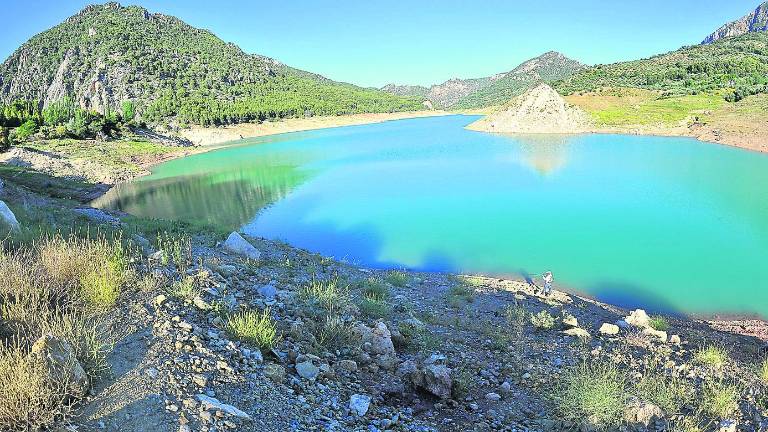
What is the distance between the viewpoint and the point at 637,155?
145 ft

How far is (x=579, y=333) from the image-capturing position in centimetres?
889

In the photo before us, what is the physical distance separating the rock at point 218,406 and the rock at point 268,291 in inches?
141

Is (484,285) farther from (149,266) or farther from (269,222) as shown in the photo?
(269,222)

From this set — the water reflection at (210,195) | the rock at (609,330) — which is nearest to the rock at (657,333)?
the rock at (609,330)

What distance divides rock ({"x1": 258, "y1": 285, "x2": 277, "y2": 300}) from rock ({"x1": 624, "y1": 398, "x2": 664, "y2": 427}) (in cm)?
568

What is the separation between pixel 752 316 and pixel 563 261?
19.9ft

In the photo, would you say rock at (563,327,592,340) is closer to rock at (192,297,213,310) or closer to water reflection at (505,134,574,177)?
rock at (192,297,213,310)

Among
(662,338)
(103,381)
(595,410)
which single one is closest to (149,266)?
(103,381)

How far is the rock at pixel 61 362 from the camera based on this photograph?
361 centimetres

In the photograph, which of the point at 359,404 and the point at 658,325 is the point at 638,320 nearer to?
the point at 658,325

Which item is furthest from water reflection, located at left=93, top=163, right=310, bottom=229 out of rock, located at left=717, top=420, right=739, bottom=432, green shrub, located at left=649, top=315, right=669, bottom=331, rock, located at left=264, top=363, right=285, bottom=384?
rock, located at left=717, top=420, right=739, bottom=432

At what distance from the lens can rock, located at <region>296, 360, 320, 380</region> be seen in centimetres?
539

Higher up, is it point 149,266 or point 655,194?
point 149,266

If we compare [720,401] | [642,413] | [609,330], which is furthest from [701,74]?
[642,413]
